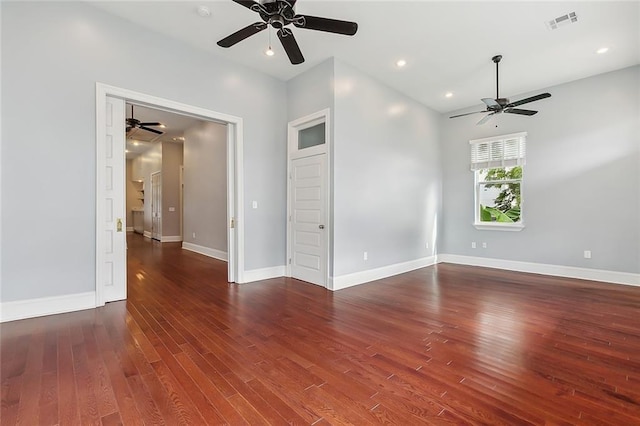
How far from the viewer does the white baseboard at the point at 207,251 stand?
6678mm

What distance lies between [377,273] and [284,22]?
3.87 m

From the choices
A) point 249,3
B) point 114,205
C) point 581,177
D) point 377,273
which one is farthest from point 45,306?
point 581,177

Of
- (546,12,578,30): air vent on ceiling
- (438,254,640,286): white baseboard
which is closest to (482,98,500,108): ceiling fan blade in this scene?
(546,12,578,30): air vent on ceiling

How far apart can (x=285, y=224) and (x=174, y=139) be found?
612cm

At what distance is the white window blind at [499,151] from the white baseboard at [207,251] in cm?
595

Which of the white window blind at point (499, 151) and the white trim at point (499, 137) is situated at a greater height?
the white trim at point (499, 137)

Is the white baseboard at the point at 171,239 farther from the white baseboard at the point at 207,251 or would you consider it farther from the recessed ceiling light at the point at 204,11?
the recessed ceiling light at the point at 204,11

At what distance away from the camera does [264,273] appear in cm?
484

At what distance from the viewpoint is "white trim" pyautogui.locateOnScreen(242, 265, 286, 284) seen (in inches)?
182

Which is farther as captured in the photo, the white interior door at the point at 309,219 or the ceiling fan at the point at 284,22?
the white interior door at the point at 309,219

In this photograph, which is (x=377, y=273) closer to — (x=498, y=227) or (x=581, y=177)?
(x=498, y=227)

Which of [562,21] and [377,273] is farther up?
[562,21]

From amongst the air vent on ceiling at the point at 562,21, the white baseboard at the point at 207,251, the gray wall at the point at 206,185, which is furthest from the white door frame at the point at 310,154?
the air vent on ceiling at the point at 562,21

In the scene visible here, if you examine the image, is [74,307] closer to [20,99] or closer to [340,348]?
[20,99]
